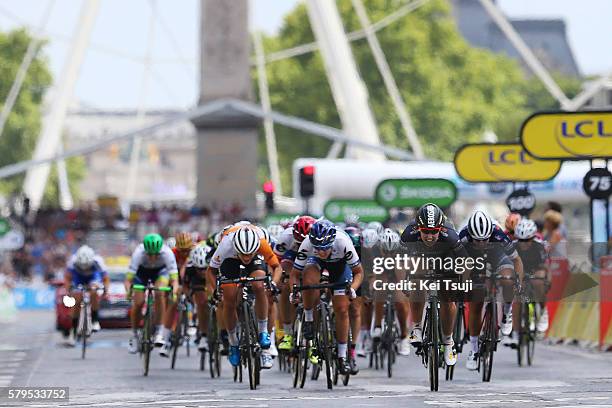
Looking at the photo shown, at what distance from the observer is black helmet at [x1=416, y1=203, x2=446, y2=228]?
1816 centimetres

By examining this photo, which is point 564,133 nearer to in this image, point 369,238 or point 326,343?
point 369,238

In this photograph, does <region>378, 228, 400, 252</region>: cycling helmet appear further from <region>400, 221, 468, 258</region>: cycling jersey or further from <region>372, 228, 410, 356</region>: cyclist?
<region>400, 221, 468, 258</region>: cycling jersey

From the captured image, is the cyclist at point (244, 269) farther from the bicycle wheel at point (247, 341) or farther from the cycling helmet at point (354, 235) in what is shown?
the cycling helmet at point (354, 235)

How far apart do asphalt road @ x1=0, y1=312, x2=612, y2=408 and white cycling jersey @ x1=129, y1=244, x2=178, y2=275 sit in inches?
49.4

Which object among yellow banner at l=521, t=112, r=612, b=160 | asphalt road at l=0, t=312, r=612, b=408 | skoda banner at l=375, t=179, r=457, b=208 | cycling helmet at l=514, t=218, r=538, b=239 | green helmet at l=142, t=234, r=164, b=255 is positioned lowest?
asphalt road at l=0, t=312, r=612, b=408

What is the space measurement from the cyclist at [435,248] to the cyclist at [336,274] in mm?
791

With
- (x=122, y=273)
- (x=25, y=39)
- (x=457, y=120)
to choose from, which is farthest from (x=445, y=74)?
(x=122, y=273)

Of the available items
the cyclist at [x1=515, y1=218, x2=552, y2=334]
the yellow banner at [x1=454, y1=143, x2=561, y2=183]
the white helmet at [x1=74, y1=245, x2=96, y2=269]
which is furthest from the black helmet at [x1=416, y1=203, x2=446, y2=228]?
the yellow banner at [x1=454, y1=143, x2=561, y2=183]

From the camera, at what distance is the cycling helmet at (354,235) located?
22.4 metres

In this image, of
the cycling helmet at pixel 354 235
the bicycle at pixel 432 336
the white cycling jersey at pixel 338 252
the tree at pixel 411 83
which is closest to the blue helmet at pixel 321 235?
the white cycling jersey at pixel 338 252

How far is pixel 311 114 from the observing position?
356ft

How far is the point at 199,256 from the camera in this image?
24406mm

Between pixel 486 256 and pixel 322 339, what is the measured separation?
1.79 meters

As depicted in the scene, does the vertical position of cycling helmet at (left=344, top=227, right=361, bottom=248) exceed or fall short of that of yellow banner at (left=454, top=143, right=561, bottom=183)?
it falls short
